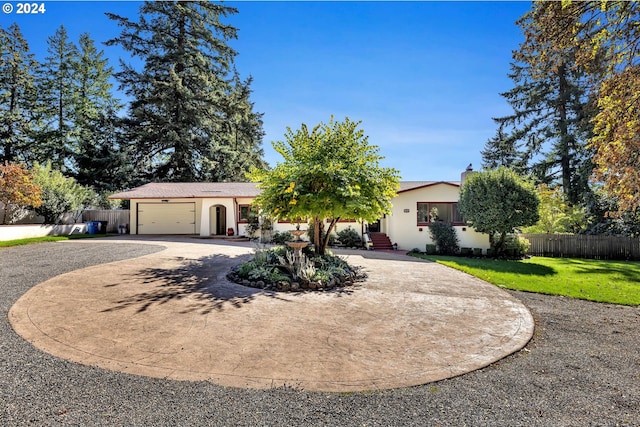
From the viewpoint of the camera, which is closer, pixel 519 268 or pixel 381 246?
pixel 519 268

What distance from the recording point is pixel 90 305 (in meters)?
6.05

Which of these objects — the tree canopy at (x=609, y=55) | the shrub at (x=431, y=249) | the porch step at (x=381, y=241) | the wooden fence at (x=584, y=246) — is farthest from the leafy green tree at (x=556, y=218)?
the tree canopy at (x=609, y=55)

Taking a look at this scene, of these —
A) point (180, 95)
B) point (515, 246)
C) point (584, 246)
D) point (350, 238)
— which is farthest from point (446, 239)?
point (180, 95)

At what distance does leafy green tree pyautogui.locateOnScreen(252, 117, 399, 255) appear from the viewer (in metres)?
8.99

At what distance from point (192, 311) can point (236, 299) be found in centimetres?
105

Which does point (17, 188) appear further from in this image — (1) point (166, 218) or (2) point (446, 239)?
(2) point (446, 239)

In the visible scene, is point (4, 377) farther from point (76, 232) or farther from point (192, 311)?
point (76, 232)

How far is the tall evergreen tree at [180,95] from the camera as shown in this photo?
28.0 metres

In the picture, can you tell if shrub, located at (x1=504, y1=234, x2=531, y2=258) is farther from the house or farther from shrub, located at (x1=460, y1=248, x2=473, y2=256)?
shrub, located at (x1=460, y1=248, x2=473, y2=256)

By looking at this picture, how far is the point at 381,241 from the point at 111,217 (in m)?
19.3

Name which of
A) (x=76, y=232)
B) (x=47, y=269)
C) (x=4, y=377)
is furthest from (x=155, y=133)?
(x=4, y=377)

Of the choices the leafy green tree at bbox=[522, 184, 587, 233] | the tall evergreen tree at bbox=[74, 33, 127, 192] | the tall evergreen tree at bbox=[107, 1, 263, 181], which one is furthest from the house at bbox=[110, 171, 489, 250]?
the tall evergreen tree at bbox=[74, 33, 127, 192]

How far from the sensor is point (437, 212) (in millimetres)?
18141

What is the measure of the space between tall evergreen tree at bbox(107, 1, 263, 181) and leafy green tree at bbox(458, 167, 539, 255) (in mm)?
22010
